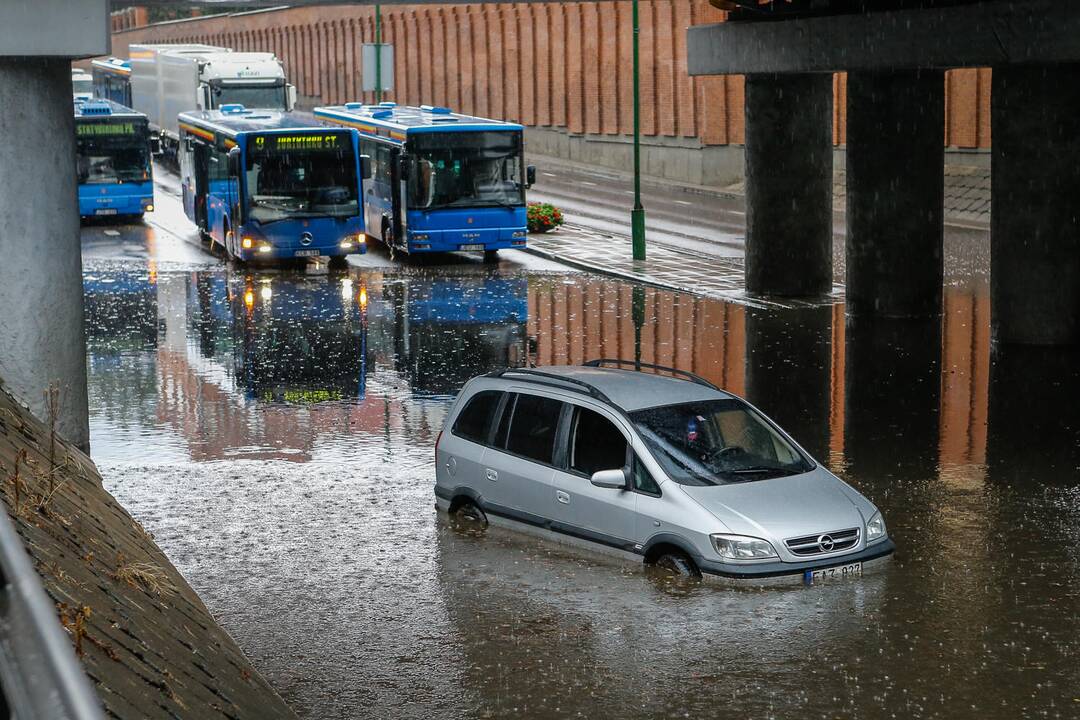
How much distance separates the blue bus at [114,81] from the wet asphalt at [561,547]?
153 feet

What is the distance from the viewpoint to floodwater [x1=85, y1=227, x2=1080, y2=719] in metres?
9.30

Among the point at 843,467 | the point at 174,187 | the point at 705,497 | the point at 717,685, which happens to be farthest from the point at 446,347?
the point at 174,187

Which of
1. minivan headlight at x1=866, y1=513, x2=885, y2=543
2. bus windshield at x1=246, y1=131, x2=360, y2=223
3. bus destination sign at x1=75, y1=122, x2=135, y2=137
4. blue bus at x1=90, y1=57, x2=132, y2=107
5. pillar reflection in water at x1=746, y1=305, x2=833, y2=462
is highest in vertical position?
blue bus at x1=90, y1=57, x2=132, y2=107

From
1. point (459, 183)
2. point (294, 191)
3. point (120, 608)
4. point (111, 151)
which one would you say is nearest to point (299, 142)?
point (294, 191)

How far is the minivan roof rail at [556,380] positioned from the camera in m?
12.4

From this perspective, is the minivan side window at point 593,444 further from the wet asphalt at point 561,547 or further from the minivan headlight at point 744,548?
the minivan headlight at point 744,548

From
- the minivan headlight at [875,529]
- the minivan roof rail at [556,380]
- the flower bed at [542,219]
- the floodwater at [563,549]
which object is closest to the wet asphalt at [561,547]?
the floodwater at [563,549]

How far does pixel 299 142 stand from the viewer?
3397 cm

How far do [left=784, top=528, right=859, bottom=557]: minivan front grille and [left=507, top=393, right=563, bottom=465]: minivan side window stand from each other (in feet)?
7.42

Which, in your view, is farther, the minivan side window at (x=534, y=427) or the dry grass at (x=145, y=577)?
the minivan side window at (x=534, y=427)

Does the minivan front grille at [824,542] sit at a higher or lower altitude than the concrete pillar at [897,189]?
lower

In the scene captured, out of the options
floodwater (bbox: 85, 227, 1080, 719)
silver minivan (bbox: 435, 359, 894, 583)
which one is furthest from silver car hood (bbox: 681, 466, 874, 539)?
floodwater (bbox: 85, 227, 1080, 719)

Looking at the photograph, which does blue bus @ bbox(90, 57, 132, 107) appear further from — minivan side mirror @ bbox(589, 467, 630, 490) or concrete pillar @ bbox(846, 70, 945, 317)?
minivan side mirror @ bbox(589, 467, 630, 490)

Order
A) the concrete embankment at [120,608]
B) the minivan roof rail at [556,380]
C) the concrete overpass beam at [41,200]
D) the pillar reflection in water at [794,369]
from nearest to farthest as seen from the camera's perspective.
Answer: the concrete embankment at [120,608]
the minivan roof rail at [556,380]
the concrete overpass beam at [41,200]
the pillar reflection in water at [794,369]
